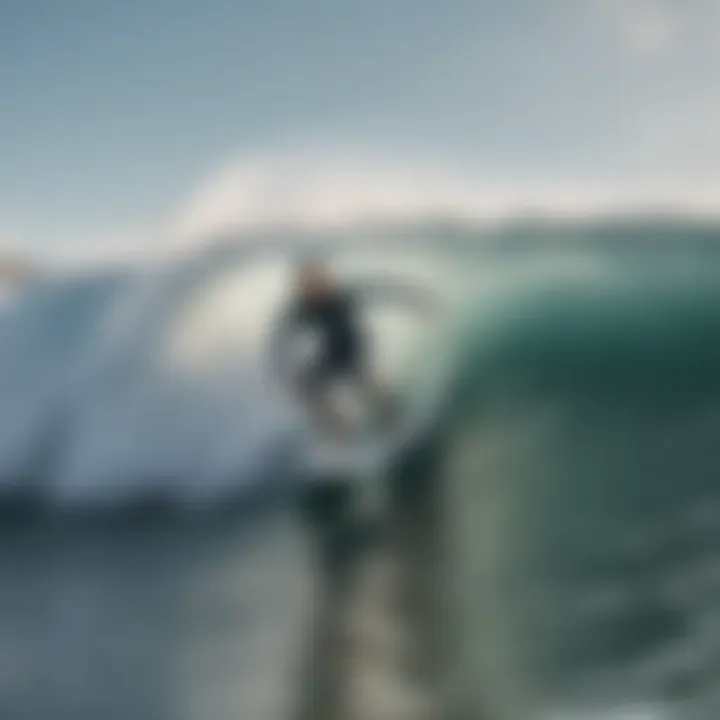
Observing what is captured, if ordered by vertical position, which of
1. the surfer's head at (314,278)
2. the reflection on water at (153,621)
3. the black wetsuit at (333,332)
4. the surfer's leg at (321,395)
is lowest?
the reflection on water at (153,621)

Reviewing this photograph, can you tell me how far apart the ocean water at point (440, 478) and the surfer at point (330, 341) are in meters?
0.03

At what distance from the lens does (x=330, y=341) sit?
142cm

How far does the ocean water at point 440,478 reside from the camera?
118cm

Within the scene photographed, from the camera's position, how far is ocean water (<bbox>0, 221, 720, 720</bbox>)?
118cm

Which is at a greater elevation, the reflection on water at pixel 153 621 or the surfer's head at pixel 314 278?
the surfer's head at pixel 314 278

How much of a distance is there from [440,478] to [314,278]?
34 centimetres

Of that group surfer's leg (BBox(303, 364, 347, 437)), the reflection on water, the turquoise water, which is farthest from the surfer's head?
the reflection on water

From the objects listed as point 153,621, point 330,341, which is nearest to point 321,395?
point 330,341

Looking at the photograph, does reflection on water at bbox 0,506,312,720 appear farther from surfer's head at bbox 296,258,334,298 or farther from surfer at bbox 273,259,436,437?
surfer's head at bbox 296,258,334,298

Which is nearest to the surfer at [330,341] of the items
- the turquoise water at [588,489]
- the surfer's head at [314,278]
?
the surfer's head at [314,278]

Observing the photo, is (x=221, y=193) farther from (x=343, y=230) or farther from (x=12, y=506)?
(x=12, y=506)

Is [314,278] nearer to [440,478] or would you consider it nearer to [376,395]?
[376,395]

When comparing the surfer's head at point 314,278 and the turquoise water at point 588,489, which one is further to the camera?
the surfer's head at point 314,278

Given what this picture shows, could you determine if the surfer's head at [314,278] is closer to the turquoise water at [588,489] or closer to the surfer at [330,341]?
the surfer at [330,341]
